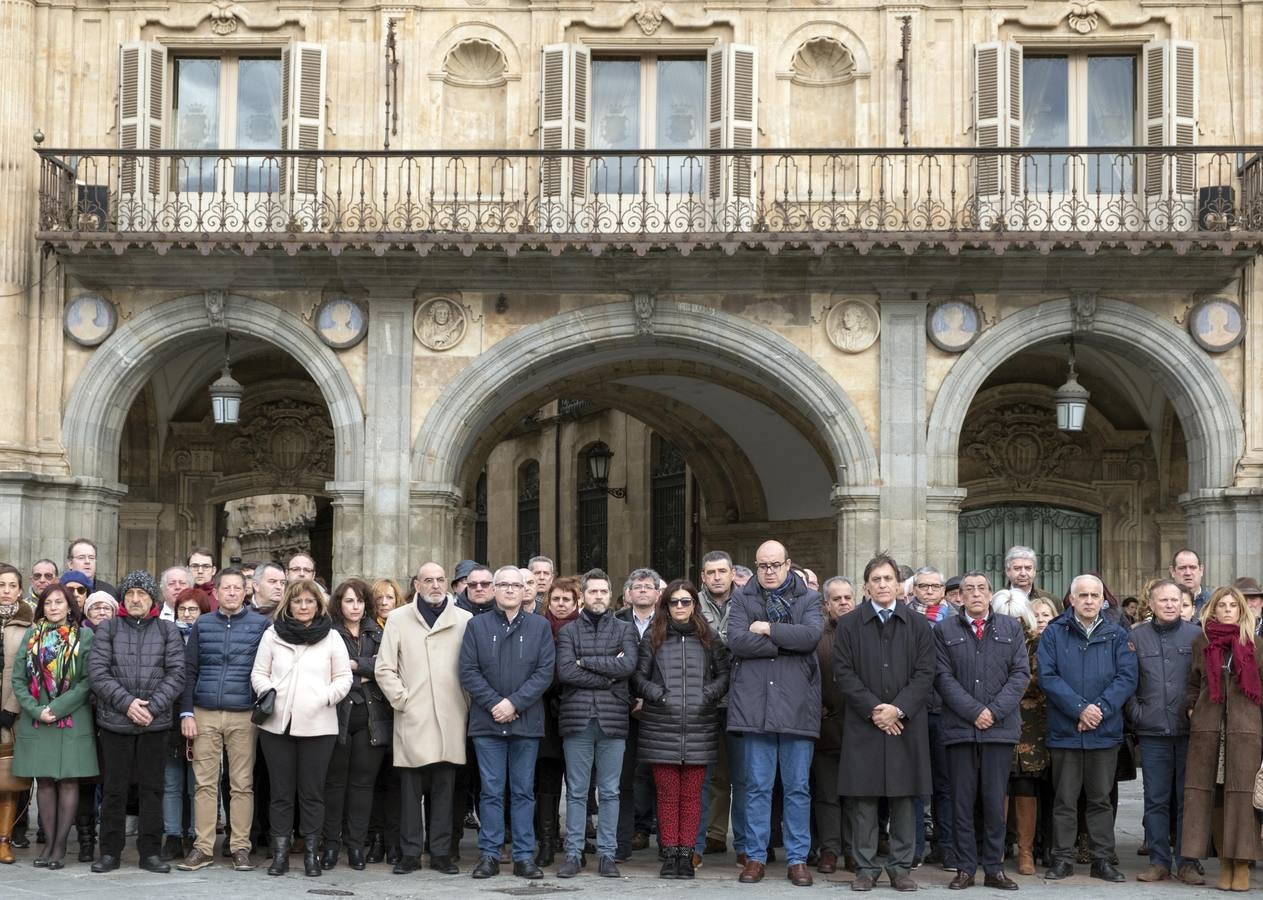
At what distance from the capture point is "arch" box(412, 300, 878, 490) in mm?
18875

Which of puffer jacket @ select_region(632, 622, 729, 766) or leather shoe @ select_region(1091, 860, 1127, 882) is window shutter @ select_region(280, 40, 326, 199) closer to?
puffer jacket @ select_region(632, 622, 729, 766)

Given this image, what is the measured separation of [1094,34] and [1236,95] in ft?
4.97

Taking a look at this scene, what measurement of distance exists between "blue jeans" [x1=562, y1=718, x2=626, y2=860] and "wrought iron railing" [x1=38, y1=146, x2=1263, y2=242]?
7952 mm

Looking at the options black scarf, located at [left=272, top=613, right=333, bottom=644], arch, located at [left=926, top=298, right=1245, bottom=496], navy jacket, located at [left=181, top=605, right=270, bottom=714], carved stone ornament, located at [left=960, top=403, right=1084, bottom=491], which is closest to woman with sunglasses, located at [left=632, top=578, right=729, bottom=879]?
black scarf, located at [left=272, top=613, right=333, bottom=644]

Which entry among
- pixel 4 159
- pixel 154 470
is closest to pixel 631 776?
pixel 4 159

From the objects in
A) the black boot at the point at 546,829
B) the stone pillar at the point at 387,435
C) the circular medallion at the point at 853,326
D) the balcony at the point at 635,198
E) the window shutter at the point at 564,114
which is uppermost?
the window shutter at the point at 564,114

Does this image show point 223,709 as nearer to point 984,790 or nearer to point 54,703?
point 54,703

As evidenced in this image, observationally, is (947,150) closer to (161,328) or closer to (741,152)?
(741,152)

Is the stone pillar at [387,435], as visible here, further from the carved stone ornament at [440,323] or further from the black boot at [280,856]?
the black boot at [280,856]

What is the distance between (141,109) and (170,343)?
233 cm

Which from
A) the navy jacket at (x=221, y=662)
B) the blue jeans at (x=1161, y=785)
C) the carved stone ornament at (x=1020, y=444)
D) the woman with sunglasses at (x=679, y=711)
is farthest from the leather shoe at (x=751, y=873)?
the carved stone ornament at (x=1020, y=444)

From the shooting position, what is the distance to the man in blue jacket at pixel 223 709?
1110 cm

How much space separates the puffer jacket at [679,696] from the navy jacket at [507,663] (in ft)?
1.88

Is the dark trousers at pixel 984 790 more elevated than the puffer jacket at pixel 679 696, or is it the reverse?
the puffer jacket at pixel 679 696
